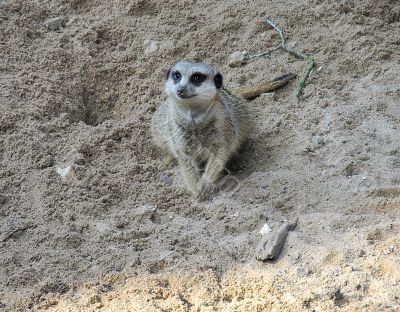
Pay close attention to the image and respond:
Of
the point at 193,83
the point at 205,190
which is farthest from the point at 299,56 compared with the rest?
the point at 205,190

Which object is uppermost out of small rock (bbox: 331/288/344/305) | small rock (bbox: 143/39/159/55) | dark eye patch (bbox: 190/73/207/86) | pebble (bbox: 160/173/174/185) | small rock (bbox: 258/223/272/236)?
dark eye patch (bbox: 190/73/207/86)

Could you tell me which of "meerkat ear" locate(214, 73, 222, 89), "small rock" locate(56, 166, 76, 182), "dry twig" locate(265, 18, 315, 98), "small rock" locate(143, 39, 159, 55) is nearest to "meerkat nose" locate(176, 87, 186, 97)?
"meerkat ear" locate(214, 73, 222, 89)

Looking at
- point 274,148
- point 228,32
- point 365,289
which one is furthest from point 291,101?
point 365,289

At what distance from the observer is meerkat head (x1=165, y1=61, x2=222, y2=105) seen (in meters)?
3.22

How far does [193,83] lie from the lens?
3.24 m

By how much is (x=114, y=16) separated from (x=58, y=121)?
102cm

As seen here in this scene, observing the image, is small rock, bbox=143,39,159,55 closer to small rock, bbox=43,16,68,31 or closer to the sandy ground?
the sandy ground

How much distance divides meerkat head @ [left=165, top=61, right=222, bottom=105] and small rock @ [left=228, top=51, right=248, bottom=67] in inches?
27.3

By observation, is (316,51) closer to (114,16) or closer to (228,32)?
(228,32)

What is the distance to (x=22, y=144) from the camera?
3.38 metres

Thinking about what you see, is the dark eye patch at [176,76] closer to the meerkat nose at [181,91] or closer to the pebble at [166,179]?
the meerkat nose at [181,91]

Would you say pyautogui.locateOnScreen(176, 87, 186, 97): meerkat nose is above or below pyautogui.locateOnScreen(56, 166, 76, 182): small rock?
above

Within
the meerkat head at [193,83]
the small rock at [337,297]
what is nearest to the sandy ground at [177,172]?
the small rock at [337,297]

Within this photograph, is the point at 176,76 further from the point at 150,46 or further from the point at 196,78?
the point at 150,46
